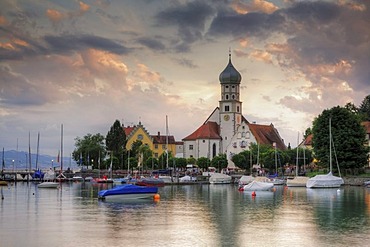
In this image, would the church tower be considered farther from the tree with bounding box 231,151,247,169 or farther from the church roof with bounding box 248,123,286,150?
the tree with bounding box 231,151,247,169

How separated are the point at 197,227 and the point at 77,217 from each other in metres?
10.8

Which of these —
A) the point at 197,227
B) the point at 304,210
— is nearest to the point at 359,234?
the point at 197,227

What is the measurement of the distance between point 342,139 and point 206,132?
61.3m

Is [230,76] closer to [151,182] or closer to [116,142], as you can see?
[116,142]

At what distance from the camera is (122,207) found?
5500cm

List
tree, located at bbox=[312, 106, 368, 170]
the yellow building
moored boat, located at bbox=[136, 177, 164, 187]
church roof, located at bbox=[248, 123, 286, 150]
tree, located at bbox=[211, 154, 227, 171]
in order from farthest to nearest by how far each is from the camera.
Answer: the yellow building < church roof, located at bbox=[248, 123, 286, 150] < tree, located at bbox=[211, 154, 227, 171] < tree, located at bbox=[312, 106, 368, 170] < moored boat, located at bbox=[136, 177, 164, 187]

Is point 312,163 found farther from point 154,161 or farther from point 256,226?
point 256,226

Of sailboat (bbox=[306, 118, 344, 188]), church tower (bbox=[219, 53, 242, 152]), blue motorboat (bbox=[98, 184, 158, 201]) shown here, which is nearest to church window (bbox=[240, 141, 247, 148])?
church tower (bbox=[219, 53, 242, 152])

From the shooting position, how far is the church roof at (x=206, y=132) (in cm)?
15975

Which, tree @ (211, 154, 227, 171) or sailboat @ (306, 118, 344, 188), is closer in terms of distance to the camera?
sailboat @ (306, 118, 344, 188)

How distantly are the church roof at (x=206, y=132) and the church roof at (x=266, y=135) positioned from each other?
9.49 metres

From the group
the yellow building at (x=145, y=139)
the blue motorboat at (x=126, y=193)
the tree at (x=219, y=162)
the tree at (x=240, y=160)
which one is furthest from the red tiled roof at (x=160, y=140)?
the blue motorboat at (x=126, y=193)

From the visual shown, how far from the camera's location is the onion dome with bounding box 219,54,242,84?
161 metres

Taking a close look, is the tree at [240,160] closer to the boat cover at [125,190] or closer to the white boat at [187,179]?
the white boat at [187,179]
